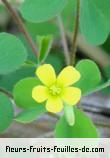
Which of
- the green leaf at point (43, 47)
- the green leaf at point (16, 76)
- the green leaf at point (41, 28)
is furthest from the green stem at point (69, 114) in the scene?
the green leaf at point (41, 28)

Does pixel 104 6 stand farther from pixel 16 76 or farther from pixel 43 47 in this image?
pixel 16 76

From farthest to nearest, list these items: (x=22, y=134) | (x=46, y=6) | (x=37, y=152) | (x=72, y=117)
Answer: (x=22, y=134) → (x=37, y=152) → (x=46, y=6) → (x=72, y=117)

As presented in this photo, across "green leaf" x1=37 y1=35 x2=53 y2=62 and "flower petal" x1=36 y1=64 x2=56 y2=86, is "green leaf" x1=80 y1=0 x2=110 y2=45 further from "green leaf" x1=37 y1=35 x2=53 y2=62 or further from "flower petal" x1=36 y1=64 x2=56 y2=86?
"flower petal" x1=36 y1=64 x2=56 y2=86

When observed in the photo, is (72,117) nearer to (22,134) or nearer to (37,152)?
(37,152)

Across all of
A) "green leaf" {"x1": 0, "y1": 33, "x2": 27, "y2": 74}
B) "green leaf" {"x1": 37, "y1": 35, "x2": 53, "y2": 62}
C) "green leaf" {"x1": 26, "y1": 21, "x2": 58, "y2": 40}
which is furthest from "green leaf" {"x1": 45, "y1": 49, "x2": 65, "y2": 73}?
"green leaf" {"x1": 0, "y1": 33, "x2": 27, "y2": 74}

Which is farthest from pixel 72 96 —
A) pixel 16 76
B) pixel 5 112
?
pixel 16 76

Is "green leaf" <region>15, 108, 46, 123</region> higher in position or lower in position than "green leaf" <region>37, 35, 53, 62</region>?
lower

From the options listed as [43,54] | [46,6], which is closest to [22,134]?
[43,54]
